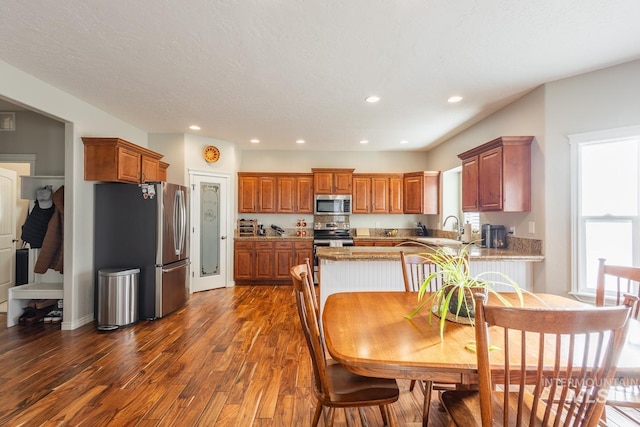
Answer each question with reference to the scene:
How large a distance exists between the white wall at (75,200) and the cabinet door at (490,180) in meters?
4.77

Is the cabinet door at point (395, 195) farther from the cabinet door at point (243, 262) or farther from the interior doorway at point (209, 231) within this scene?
the interior doorway at point (209, 231)

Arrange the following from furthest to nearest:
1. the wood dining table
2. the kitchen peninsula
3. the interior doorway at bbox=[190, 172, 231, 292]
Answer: the interior doorway at bbox=[190, 172, 231, 292], the kitchen peninsula, the wood dining table

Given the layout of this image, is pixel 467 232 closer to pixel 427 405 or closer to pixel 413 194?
pixel 413 194

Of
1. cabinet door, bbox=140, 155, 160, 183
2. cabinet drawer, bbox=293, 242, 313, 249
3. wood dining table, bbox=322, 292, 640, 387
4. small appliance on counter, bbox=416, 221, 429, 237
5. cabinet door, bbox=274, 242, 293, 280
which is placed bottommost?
cabinet door, bbox=274, 242, 293, 280

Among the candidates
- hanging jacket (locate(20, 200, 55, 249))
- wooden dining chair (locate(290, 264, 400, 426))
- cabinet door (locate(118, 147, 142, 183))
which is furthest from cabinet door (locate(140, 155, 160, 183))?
wooden dining chair (locate(290, 264, 400, 426))

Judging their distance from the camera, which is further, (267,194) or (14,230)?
(267,194)

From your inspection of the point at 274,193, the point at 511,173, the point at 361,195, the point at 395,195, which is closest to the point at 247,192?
the point at 274,193

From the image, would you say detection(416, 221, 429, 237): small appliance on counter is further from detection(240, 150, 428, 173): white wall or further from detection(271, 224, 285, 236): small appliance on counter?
detection(271, 224, 285, 236): small appliance on counter

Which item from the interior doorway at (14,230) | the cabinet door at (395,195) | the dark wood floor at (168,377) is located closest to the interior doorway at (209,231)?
the dark wood floor at (168,377)

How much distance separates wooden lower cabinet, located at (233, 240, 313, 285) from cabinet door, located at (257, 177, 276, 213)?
740 mm

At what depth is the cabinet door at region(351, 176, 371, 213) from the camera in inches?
241

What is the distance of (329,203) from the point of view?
19.7ft

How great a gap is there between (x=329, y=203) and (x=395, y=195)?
138 centimetres

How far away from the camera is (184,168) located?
4965 mm
